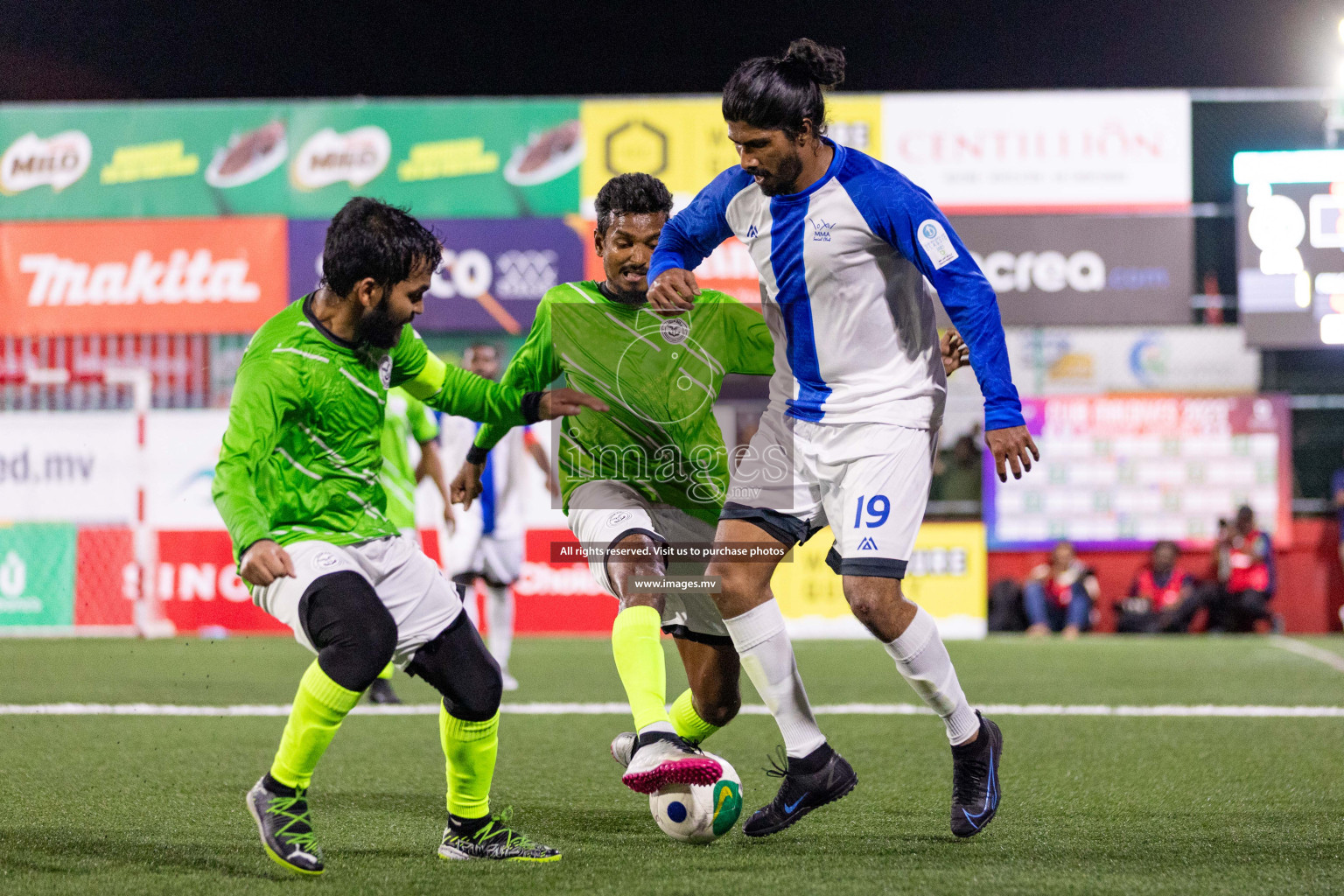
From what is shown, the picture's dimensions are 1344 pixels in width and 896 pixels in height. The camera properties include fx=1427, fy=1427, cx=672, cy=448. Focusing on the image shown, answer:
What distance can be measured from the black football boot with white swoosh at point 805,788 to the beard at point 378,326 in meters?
1.68

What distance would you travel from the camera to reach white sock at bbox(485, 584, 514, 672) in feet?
31.3

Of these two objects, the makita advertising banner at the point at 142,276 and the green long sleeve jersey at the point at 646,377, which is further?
the makita advertising banner at the point at 142,276

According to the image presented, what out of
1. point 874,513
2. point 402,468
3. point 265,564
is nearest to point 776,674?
point 874,513

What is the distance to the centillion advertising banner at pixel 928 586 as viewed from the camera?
13.6m

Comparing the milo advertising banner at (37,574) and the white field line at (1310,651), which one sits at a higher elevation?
the milo advertising banner at (37,574)

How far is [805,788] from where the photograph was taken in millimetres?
4133

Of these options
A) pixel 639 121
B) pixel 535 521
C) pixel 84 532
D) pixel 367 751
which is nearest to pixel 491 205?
pixel 639 121

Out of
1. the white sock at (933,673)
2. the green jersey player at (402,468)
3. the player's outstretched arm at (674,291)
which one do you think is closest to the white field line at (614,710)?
the green jersey player at (402,468)

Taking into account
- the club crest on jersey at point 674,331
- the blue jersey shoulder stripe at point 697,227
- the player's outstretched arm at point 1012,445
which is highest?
the blue jersey shoulder stripe at point 697,227

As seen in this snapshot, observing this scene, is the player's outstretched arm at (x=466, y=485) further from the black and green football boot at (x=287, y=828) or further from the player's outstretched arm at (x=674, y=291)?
the black and green football boot at (x=287, y=828)

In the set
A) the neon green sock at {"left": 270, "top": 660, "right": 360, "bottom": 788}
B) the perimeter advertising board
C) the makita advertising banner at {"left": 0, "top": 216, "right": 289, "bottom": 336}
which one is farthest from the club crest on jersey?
the makita advertising banner at {"left": 0, "top": 216, "right": 289, "bottom": 336}

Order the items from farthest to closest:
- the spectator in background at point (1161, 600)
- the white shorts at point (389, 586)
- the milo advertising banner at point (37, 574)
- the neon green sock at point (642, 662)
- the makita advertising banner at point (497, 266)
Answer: the makita advertising banner at point (497, 266) → the spectator in background at point (1161, 600) → the milo advertising banner at point (37, 574) → the neon green sock at point (642, 662) → the white shorts at point (389, 586)

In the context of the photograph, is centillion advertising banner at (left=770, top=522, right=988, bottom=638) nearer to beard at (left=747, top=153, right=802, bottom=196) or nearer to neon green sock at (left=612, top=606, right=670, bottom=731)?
neon green sock at (left=612, top=606, right=670, bottom=731)

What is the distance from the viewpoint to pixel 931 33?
2075cm
